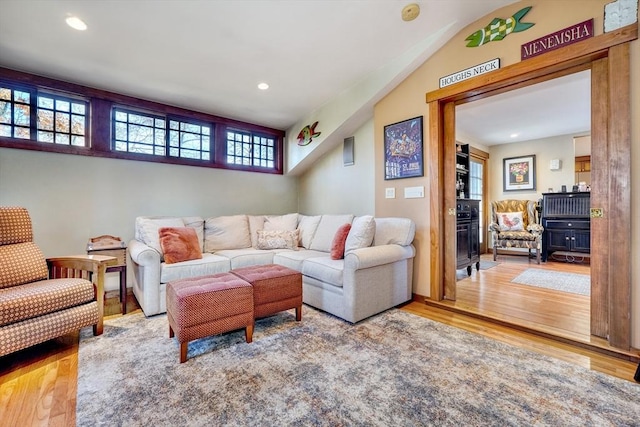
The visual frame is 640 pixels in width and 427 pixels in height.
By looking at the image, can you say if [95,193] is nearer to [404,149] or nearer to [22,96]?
[22,96]

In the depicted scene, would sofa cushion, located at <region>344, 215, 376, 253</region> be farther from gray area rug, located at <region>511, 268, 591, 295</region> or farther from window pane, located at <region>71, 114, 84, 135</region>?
window pane, located at <region>71, 114, 84, 135</region>

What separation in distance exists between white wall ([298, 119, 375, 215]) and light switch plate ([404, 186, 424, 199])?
80 cm

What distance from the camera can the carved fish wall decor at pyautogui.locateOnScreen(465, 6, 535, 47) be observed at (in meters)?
2.22

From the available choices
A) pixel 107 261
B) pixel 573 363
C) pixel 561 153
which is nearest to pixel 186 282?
pixel 107 261

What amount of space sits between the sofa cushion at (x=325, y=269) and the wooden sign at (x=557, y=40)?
2312 mm

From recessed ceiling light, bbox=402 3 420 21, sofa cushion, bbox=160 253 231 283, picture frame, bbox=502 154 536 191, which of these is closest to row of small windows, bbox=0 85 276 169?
sofa cushion, bbox=160 253 231 283

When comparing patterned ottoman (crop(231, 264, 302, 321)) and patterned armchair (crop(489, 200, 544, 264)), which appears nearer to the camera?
patterned ottoman (crop(231, 264, 302, 321))

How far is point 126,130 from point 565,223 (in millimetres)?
7018

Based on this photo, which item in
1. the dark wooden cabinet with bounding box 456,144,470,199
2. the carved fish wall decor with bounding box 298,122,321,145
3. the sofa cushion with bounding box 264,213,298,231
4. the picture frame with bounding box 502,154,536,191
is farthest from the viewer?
the picture frame with bounding box 502,154,536,191

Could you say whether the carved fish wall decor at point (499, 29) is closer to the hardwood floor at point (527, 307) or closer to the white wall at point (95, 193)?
the hardwood floor at point (527, 307)

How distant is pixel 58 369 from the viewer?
69.6 inches

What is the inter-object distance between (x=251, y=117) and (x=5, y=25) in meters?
2.59

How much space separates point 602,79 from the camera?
76.2 inches

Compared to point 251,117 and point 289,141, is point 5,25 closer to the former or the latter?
point 251,117
